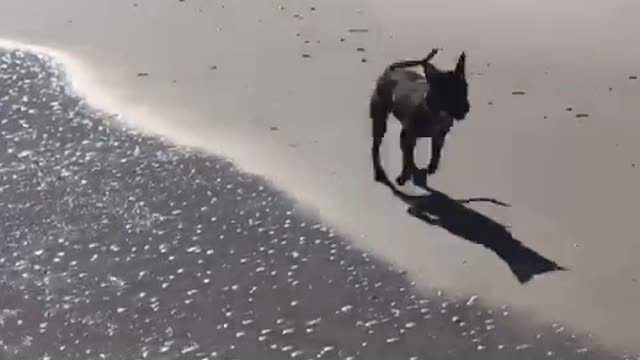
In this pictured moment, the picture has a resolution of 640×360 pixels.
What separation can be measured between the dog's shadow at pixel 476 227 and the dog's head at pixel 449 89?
A: 444mm

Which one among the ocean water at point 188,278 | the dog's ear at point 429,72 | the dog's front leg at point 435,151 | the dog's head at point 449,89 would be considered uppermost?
the dog's ear at point 429,72

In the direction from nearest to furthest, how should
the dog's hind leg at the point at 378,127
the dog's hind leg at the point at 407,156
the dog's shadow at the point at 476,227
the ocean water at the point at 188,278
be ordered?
the ocean water at the point at 188,278
the dog's shadow at the point at 476,227
the dog's hind leg at the point at 407,156
the dog's hind leg at the point at 378,127

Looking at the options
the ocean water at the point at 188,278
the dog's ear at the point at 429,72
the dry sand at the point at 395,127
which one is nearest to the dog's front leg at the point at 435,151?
the dry sand at the point at 395,127

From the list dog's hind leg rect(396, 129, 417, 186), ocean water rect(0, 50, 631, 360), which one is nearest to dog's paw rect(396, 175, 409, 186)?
dog's hind leg rect(396, 129, 417, 186)

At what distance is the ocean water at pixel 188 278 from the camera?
5.36 meters

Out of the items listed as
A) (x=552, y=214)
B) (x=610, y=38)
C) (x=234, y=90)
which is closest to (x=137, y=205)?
(x=234, y=90)

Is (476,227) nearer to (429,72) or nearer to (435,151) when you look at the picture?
(435,151)

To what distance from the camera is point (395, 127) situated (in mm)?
7082

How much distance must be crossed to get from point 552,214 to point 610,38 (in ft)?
6.88

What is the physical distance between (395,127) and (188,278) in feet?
5.53

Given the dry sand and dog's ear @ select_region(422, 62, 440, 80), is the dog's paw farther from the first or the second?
dog's ear @ select_region(422, 62, 440, 80)

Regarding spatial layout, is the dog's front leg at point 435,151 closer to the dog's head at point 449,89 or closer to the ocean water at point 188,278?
A: the dog's head at point 449,89

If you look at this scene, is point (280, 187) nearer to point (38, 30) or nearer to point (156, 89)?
point (156, 89)

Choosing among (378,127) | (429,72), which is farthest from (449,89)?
(378,127)
